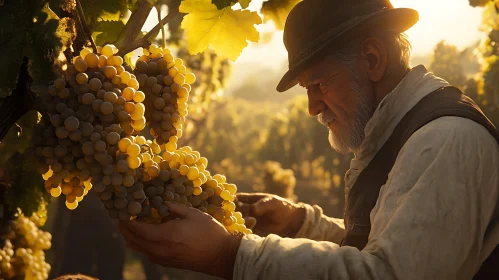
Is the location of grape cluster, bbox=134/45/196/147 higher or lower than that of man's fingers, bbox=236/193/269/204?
higher

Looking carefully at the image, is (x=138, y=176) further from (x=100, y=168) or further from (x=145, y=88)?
(x=145, y=88)

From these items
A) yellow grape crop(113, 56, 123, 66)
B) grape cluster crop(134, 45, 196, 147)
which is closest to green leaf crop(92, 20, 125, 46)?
grape cluster crop(134, 45, 196, 147)

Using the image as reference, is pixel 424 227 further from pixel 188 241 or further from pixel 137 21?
pixel 137 21

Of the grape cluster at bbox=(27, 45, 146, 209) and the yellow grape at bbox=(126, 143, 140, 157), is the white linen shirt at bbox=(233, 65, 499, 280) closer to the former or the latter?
the yellow grape at bbox=(126, 143, 140, 157)

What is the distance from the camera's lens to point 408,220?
6.86ft

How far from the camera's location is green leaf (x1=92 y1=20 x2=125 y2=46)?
Result: 2934 mm

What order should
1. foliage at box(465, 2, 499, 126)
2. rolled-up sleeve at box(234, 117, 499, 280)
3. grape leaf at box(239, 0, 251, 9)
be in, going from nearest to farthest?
rolled-up sleeve at box(234, 117, 499, 280)
grape leaf at box(239, 0, 251, 9)
foliage at box(465, 2, 499, 126)

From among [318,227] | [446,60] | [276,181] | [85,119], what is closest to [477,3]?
[318,227]

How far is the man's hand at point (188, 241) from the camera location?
2211 millimetres

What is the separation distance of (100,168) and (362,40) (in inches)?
63.0

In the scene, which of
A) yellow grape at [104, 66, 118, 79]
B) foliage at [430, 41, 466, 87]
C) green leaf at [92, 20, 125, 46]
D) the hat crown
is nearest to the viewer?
yellow grape at [104, 66, 118, 79]

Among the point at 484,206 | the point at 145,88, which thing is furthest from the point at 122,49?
the point at 484,206

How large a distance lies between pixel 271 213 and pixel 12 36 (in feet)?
6.57

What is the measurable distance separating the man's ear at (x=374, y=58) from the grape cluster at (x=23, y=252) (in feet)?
8.75
